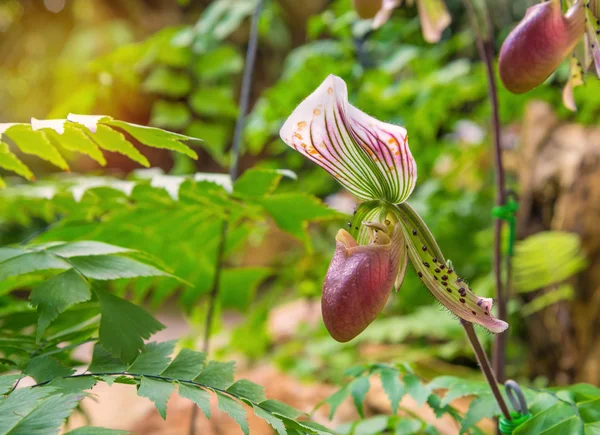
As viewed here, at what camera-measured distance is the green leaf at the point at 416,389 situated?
0.54 meters

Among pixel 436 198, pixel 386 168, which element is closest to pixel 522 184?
pixel 436 198

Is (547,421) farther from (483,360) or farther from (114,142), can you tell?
(114,142)

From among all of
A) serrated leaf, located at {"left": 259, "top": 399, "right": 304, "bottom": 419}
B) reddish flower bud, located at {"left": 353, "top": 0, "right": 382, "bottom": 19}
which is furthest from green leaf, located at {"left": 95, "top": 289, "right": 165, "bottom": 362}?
reddish flower bud, located at {"left": 353, "top": 0, "right": 382, "bottom": 19}

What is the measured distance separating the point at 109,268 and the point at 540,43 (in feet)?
1.46

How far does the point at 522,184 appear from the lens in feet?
5.17

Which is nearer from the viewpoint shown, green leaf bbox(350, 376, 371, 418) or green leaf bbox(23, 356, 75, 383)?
green leaf bbox(23, 356, 75, 383)

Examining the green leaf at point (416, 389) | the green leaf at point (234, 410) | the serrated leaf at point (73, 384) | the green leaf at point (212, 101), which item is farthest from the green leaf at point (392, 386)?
the green leaf at point (212, 101)

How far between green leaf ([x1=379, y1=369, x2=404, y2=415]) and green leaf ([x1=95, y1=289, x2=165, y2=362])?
0.26 meters

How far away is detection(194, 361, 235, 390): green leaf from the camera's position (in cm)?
43

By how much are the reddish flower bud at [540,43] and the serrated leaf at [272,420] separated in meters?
0.36

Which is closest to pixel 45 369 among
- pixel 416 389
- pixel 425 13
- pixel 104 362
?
pixel 104 362

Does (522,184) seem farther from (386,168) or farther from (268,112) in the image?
(386,168)

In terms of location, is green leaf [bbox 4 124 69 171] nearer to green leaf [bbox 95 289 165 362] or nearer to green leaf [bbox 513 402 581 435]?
green leaf [bbox 95 289 165 362]

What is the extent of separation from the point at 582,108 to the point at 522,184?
15.9 inches
